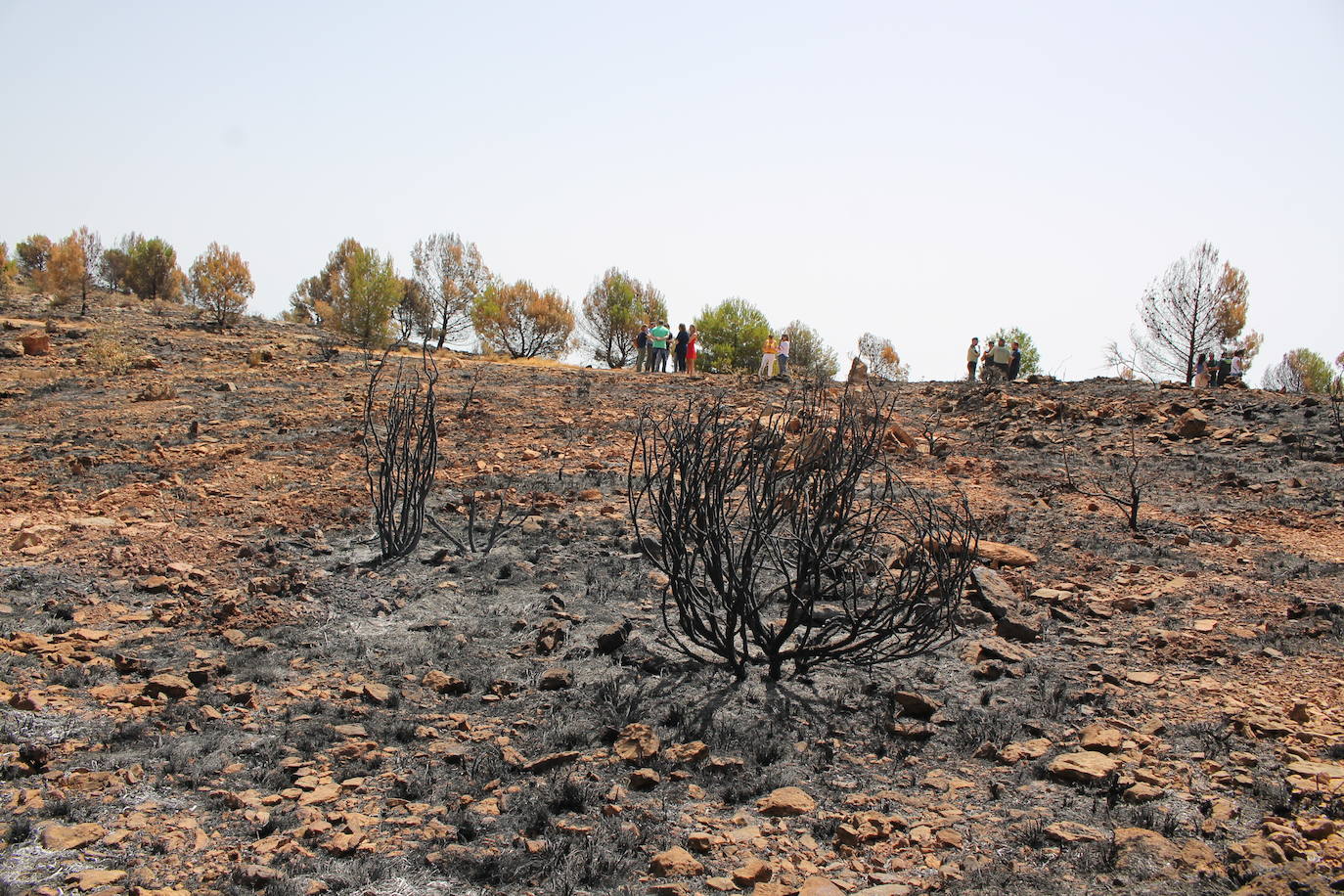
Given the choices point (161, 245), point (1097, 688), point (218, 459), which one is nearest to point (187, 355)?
point (218, 459)

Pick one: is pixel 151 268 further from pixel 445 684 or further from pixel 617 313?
Answer: pixel 445 684

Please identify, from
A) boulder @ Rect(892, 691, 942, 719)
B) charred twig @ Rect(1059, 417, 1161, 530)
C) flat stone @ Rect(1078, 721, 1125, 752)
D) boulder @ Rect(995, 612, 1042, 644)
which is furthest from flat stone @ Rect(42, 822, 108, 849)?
charred twig @ Rect(1059, 417, 1161, 530)

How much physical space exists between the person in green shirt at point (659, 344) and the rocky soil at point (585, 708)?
9857 millimetres

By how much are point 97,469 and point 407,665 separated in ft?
17.7

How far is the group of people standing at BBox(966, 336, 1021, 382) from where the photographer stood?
18062 mm

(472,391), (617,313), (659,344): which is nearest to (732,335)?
(617,313)

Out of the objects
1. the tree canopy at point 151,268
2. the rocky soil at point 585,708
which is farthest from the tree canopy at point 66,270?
the rocky soil at point 585,708

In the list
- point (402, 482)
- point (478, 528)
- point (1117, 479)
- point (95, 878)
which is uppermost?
point (1117, 479)

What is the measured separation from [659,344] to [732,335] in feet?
63.5

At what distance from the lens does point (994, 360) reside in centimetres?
1817

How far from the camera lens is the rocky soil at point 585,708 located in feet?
10.9

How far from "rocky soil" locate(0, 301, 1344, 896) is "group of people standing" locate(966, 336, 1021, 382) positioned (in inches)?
348

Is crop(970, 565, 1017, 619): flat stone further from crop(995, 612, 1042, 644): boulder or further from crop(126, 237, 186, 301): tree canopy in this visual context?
crop(126, 237, 186, 301): tree canopy

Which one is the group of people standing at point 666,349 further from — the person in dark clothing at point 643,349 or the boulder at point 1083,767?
the boulder at point 1083,767
